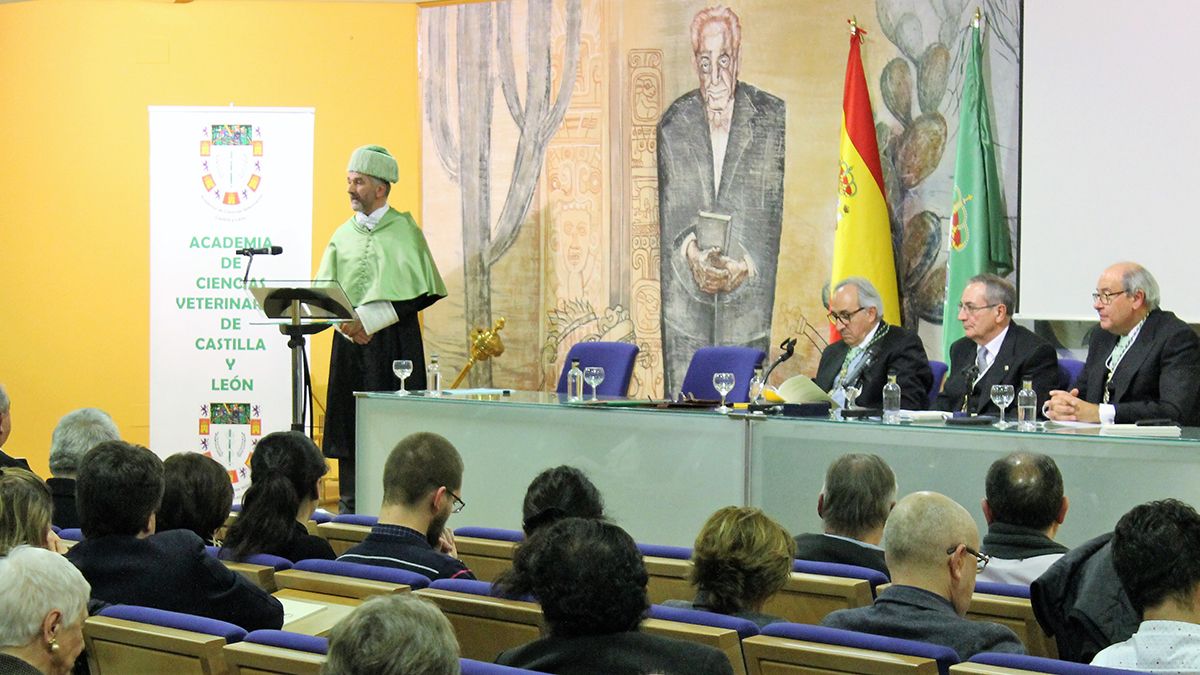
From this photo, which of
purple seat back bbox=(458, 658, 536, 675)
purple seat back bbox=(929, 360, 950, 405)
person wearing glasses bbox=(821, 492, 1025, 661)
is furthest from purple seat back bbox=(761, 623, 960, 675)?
purple seat back bbox=(929, 360, 950, 405)

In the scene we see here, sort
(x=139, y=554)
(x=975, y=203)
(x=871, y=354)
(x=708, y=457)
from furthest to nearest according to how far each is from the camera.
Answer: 1. (x=975, y=203)
2. (x=871, y=354)
3. (x=708, y=457)
4. (x=139, y=554)

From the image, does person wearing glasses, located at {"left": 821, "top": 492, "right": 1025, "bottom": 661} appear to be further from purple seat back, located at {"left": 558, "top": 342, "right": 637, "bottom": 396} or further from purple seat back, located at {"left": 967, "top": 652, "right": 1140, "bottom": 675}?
purple seat back, located at {"left": 558, "top": 342, "right": 637, "bottom": 396}

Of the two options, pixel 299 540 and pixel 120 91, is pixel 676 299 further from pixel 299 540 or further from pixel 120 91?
pixel 299 540

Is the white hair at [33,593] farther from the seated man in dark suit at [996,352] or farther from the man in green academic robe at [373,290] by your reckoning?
the man in green academic robe at [373,290]

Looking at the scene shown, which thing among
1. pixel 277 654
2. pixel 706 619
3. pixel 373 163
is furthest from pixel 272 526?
pixel 373 163

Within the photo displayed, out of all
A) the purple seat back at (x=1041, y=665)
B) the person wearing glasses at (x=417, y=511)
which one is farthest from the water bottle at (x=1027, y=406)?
the purple seat back at (x=1041, y=665)

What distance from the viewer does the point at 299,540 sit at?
374cm

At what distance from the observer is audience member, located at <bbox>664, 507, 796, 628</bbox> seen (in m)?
2.89

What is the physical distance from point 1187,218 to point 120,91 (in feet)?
19.5

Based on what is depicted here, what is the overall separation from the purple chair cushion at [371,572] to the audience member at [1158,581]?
1367mm

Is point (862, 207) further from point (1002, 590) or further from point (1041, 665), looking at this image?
point (1041, 665)

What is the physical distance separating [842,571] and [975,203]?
3.93 m

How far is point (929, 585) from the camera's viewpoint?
9.48 feet

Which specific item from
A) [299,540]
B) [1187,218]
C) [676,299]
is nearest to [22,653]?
[299,540]
